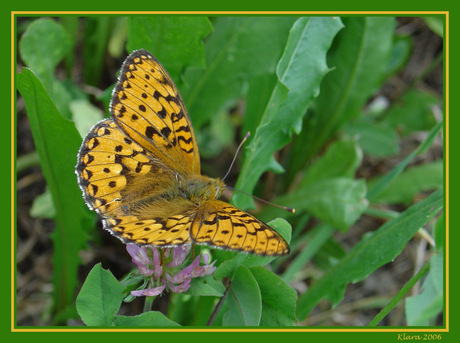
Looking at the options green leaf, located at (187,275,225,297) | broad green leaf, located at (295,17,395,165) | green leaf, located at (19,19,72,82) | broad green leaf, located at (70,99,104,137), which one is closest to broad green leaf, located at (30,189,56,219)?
broad green leaf, located at (70,99,104,137)

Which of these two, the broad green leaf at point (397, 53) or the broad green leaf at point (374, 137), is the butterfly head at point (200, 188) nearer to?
the broad green leaf at point (374, 137)

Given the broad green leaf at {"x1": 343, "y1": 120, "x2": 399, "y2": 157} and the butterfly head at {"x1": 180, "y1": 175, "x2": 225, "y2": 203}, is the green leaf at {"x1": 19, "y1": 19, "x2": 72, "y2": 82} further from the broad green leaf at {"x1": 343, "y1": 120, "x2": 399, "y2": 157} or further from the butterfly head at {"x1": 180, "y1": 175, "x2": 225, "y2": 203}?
the broad green leaf at {"x1": 343, "y1": 120, "x2": 399, "y2": 157}

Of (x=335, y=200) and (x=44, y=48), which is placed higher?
(x=44, y=48)

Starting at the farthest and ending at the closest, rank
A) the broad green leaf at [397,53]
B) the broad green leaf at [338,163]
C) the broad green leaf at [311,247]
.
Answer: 1. the broad green leaf at [397,53]
2. the broad green leaf at [338,163]
3. the broad green leaf at [311,247]

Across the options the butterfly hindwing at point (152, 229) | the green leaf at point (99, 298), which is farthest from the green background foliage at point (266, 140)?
the butterfly hindwing at point (152, 229)

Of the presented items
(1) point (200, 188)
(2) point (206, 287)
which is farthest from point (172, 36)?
(2) point (206, 287)

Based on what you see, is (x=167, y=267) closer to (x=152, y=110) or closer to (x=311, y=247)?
(x=152, y=110)

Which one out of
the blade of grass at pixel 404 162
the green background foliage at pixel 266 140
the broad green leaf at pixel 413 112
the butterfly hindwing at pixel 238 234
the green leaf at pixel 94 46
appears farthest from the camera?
the broad green leaf at pixel 413 112
